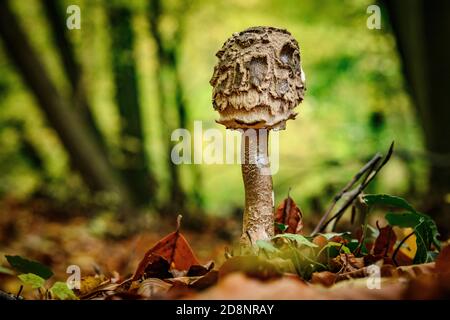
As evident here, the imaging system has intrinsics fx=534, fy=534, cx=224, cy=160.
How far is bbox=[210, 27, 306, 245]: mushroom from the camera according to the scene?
1.35 metres

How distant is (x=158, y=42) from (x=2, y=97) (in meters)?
3.69

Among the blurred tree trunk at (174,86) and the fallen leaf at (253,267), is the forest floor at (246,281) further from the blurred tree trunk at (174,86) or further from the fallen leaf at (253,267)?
the blurred tree trunk at (174,86)

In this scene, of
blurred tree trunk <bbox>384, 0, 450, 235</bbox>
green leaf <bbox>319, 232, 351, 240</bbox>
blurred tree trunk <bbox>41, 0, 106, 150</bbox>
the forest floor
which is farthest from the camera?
blurred tree trunk <bbox>41, 0, 106, 150</bbox>

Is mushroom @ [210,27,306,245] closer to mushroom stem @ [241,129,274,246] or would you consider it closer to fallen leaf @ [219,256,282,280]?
mushroom stem @ [241,129,274,246]

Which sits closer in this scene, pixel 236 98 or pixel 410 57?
pixel 236 98

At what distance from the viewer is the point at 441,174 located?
4785 millimetres

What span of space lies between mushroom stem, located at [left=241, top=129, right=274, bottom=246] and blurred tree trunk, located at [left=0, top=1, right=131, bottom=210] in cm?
483

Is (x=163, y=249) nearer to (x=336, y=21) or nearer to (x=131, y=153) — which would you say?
(x=131, y=153)

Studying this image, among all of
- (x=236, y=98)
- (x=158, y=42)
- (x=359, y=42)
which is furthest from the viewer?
(x=359, y=42)

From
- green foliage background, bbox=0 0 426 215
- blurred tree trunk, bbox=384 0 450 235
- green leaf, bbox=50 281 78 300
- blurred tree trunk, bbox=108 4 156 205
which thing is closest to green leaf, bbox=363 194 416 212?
green leaf, bbox=50 281 78 300

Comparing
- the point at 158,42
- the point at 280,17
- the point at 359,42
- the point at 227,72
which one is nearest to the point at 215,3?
the point at 280,17

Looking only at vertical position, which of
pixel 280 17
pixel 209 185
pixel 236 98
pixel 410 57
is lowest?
pixel 209 185

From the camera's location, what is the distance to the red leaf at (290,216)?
5.09 ft

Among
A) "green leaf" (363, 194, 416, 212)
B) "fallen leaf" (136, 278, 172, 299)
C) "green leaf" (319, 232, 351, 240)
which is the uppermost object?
"green leaf" (363, 194, 416, 212)
